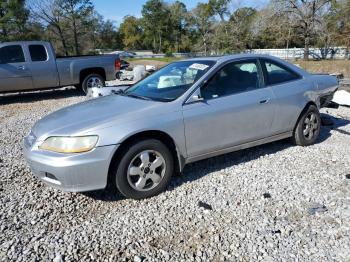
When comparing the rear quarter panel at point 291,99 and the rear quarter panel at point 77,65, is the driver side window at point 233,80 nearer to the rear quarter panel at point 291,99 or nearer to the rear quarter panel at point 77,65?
the rear quarter panel at point 291,99

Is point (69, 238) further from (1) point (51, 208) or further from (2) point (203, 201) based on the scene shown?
(2) point (203, 201)

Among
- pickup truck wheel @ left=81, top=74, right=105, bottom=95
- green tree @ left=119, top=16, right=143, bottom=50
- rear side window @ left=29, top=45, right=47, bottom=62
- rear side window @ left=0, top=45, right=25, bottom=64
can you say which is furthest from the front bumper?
green tree @ left=119, top=16, right=143, bottom=50

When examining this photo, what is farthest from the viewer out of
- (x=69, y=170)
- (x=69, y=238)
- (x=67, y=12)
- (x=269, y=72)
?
(x=67, y=12)

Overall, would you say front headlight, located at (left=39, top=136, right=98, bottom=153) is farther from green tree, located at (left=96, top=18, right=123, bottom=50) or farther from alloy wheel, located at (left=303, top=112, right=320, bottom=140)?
green tree, located at (left=96, top=18, right=123, bottom=50)

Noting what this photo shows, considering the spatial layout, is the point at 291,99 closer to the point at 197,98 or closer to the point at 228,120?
the point at 228,120

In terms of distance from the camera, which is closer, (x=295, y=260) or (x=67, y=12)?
(x=295, y=260)

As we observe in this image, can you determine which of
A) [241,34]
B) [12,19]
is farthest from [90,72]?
[241,34]

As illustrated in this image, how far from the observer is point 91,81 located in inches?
452

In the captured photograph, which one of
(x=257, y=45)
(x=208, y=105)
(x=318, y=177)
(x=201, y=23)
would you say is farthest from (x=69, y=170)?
(x=201, y=23)

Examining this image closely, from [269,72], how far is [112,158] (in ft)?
8.66

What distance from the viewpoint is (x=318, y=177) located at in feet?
14.3

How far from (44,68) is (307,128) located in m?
8.11

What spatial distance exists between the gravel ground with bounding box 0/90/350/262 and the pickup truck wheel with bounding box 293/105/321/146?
14.4 inches

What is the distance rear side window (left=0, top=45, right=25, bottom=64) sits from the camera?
9.90 metres
